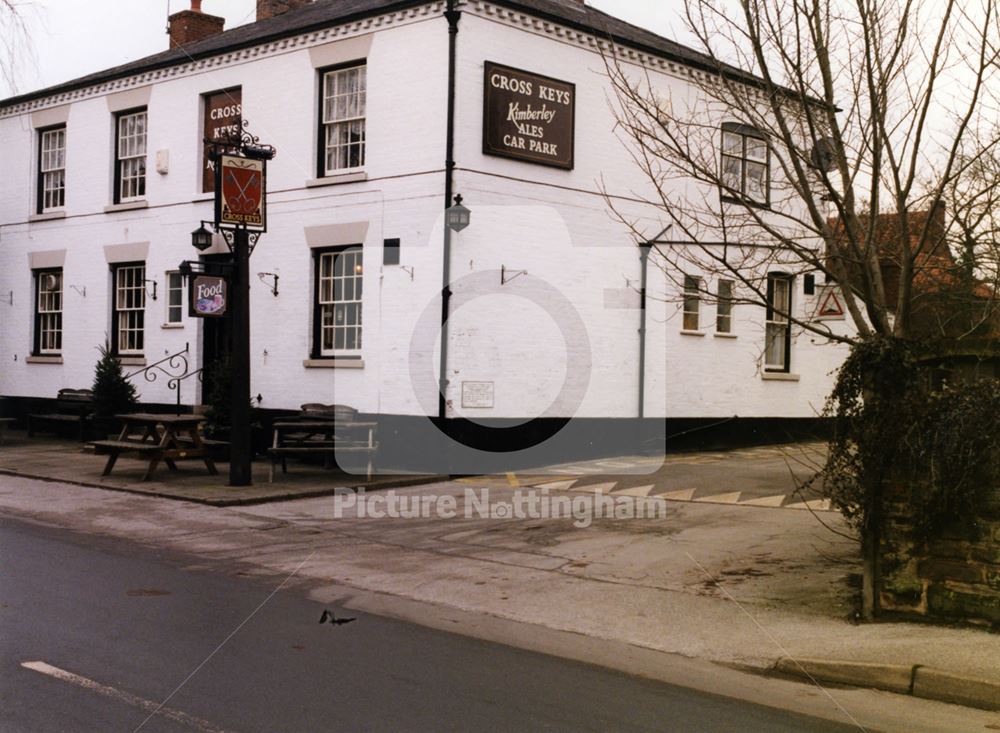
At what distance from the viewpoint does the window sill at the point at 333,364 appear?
1836cm

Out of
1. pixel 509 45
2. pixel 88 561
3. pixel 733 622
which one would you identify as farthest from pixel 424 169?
pixel 733 622

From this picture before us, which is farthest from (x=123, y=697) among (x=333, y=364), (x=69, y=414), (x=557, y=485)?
(x=69, y=414)

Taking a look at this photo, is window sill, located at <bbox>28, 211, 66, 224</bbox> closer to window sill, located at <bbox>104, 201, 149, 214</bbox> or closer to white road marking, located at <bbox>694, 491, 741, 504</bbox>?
window sill, located at <bbox>104, 201, 149, 214</bbox>

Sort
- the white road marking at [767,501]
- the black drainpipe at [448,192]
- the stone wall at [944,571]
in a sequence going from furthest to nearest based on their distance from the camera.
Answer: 1. the black drainpipe at [448,192]
2. the white road marking at [767,501]
3. the stone wall at [944,571]

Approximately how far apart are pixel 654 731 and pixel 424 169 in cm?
1322

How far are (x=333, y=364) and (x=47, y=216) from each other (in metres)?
10.3

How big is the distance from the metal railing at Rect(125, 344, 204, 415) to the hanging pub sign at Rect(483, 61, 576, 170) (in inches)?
319

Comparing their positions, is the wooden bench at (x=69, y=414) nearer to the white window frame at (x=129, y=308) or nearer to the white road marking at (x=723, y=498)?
the white window frame at (x=129, y=308)

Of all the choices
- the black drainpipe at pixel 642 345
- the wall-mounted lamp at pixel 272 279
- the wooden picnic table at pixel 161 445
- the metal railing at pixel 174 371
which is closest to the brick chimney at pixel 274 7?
the wall-mounted lamp at pixel 272 279

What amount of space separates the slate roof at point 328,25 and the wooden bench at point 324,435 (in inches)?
275

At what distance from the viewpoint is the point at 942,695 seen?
6445 millimetres

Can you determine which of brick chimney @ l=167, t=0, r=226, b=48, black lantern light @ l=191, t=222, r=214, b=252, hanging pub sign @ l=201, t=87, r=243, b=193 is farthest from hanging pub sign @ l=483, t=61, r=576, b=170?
brick chimney @ l=167, t=0, r=226, b=48

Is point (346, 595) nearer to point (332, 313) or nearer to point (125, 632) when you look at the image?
point (125, 632)

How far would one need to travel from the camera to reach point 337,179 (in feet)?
61.6
